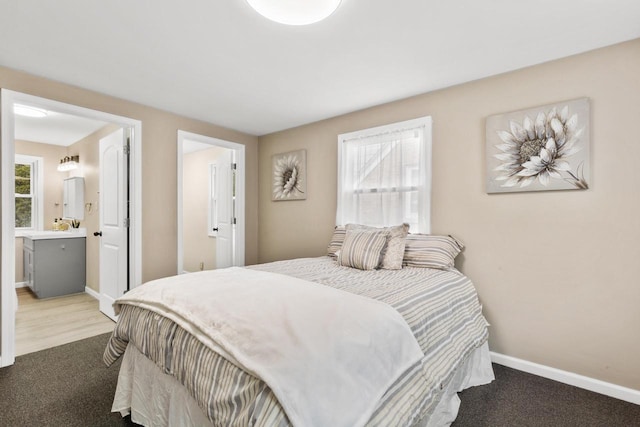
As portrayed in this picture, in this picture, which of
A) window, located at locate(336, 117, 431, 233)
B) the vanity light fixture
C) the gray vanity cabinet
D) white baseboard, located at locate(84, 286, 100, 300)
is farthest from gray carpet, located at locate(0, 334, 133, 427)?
the vanity light fixture

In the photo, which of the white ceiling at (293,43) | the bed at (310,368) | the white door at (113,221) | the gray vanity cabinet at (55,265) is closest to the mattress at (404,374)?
the bed at (310,368)

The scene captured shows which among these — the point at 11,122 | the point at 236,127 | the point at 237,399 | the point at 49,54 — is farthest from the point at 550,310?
the point at 11,122

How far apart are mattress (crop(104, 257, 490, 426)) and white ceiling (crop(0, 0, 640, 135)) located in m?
1.61

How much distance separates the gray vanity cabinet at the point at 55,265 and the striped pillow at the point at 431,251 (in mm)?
4809

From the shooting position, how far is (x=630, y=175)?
1981mm

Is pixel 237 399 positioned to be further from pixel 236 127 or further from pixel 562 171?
pixel 236 127

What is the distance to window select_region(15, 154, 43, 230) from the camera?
5027 mm

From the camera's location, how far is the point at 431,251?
2.49m

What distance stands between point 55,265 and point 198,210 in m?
2.11

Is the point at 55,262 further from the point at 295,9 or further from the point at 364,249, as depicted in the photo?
the point at 295,9

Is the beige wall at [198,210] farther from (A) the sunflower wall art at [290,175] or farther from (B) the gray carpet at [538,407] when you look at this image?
(B) the gray carpet at [538,407]

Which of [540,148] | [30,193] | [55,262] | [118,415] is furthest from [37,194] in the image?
[540,148]

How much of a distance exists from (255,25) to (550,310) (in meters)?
2.87

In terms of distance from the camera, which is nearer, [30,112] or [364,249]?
[364,249]
